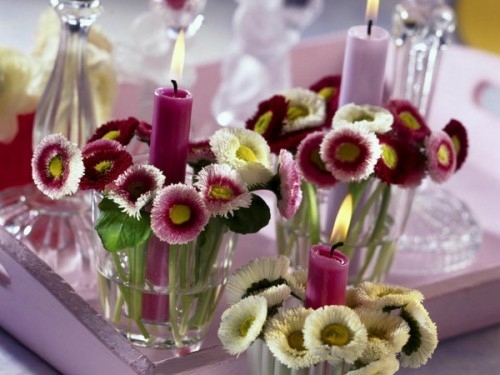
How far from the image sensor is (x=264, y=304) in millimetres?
534

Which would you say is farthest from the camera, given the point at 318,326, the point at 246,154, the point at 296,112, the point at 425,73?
the point at 425,73

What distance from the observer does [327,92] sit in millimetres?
772

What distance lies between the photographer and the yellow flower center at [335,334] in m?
0.52

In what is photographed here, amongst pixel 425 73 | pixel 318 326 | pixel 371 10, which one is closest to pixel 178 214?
pixel 318 326

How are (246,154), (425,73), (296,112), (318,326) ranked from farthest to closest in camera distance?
(425,73), (296,112), (246,154), (318,326)

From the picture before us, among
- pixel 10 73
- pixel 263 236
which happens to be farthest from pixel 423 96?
pixel 10 73

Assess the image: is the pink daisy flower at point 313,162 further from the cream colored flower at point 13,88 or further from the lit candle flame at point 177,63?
the cream colored flower at point 13,88

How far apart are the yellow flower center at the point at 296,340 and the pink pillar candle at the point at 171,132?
0.13 m

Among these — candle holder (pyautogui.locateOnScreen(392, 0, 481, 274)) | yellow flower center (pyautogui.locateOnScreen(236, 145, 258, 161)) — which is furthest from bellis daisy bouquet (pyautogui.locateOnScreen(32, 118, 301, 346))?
candle holder (pyautogui.locateOnScreen(392, 0, 481, 274))

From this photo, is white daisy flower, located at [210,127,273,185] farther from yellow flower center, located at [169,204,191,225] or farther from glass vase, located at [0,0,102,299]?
glass vase, located at [0,0,102,299]

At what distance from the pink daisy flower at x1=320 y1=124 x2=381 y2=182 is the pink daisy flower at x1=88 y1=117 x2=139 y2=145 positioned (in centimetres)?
11

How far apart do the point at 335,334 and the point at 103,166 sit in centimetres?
16

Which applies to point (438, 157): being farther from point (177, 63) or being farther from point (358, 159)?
point (177, 63)

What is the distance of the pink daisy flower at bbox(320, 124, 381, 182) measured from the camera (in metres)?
0.65
